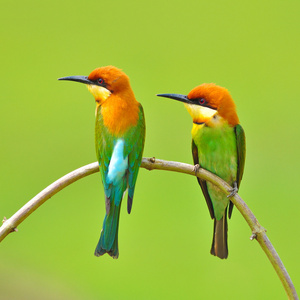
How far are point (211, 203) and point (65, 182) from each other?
0.85 meters

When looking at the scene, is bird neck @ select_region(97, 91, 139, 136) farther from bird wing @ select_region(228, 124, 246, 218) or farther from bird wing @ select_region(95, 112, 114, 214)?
bird wing @ select_region(228, 124, 246, 218)

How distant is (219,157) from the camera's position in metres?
2.00

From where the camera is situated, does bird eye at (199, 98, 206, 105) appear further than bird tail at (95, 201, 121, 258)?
Yes

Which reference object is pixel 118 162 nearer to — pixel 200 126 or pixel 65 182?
pixel 65 182

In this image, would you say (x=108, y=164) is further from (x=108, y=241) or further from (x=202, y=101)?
(x=202, y=101)

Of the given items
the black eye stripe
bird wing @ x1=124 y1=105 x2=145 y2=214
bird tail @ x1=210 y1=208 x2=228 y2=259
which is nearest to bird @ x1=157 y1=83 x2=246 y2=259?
bird tail @ x1=210 y1=208 x2=228 y2=259

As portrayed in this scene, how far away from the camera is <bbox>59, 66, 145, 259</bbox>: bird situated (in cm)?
154

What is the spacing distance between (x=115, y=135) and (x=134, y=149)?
82 mm

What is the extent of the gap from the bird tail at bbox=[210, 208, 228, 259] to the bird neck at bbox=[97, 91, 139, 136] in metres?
0.53

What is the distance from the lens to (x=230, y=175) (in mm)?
2021

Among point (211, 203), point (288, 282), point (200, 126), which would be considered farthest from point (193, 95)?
point (288, 282)

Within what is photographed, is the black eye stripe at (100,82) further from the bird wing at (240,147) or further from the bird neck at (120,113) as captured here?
the bird wing at (240,147)

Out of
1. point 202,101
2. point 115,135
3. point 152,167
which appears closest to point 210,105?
point 202,101

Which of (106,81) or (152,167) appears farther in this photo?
(106,81)
